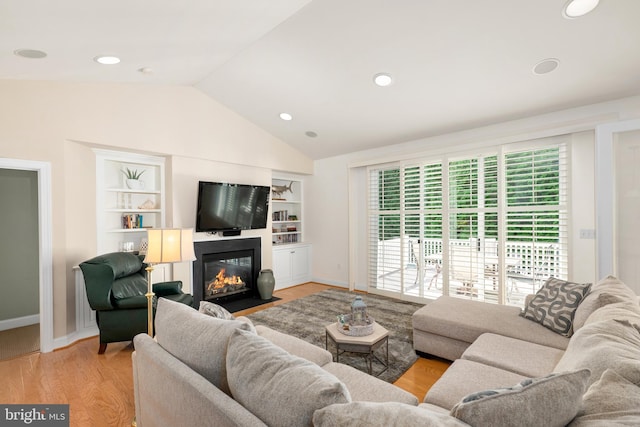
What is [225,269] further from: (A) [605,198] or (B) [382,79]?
(A) [605,198]

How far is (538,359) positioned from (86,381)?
3498mm

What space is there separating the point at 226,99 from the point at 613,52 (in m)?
4.44

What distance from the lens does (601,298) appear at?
6.66ft

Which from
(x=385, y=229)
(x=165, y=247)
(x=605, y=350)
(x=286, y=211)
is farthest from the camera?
(x=286, y=211)

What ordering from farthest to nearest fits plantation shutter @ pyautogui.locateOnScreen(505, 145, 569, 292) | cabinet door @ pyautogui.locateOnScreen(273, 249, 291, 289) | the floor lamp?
1. cabinet door @ pyautogui.locateOnScreen(273, 249, 291, 289)
2. plantation shutter @ pyautogui.locateOnScreen(505, 145, 569, 292)
3. the floor lamp

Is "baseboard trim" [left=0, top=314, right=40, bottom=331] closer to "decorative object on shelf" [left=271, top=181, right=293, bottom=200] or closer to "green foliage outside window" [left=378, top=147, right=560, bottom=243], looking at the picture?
"decorative object on shelf" [left=271, top=181, right=293, bottom=200]

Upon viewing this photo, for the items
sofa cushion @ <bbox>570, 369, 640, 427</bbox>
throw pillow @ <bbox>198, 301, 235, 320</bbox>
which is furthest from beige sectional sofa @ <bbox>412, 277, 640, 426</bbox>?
throw pillow @ <bbox>198, 301, 235, 320</bbox>

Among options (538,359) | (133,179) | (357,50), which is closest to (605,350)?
(538,359)

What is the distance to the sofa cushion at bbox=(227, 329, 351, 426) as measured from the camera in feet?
3.00

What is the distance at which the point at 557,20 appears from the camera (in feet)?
7.88

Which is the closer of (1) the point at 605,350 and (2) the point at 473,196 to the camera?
(1) the point at 605,350

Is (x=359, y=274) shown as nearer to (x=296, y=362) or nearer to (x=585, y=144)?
(x=585, y=144)

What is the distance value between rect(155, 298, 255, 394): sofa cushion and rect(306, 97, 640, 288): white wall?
4.06 meters

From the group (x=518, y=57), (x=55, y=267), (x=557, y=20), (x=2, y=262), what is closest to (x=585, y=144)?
(x=518, y=57)
